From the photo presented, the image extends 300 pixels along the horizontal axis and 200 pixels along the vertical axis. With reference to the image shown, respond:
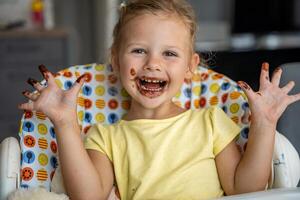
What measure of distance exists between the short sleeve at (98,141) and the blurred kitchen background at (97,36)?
1.72 meters

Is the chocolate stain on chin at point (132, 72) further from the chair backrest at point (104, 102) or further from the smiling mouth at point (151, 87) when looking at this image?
the chair backrest at point (104, 102)

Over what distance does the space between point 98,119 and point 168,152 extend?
25 cm

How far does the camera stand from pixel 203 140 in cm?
120

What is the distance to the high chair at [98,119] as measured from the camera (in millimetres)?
1115

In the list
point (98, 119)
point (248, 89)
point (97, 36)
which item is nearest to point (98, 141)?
point (98, 119)

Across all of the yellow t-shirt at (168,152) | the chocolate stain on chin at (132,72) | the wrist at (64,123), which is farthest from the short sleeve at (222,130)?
the wrist at (64,123)

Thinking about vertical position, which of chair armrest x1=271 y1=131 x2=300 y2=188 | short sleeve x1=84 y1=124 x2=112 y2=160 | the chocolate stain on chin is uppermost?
the chocolate stain on chin

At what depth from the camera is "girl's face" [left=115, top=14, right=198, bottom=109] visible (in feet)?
3.85

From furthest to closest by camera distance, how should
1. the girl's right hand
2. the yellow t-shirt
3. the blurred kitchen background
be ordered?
1. the blurred kitchen background
2. the yellow t-shirt
3. the girl's right hand

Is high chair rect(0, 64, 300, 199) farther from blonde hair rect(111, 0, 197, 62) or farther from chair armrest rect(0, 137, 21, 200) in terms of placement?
blonde hair rect(111, 0, 197, 62)

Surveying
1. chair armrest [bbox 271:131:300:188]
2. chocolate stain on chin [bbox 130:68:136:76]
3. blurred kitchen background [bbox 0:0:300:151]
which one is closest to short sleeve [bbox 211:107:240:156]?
chair armrest [bbox 271:131:300:188]

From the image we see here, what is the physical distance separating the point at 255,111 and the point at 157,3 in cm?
35

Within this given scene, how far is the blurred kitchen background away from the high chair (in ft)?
5.15

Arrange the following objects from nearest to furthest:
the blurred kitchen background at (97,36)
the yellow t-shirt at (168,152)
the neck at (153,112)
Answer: the yellow t-shirt at (168,152), the neck at (153,112), the blurred kitchen background at (97,36)
